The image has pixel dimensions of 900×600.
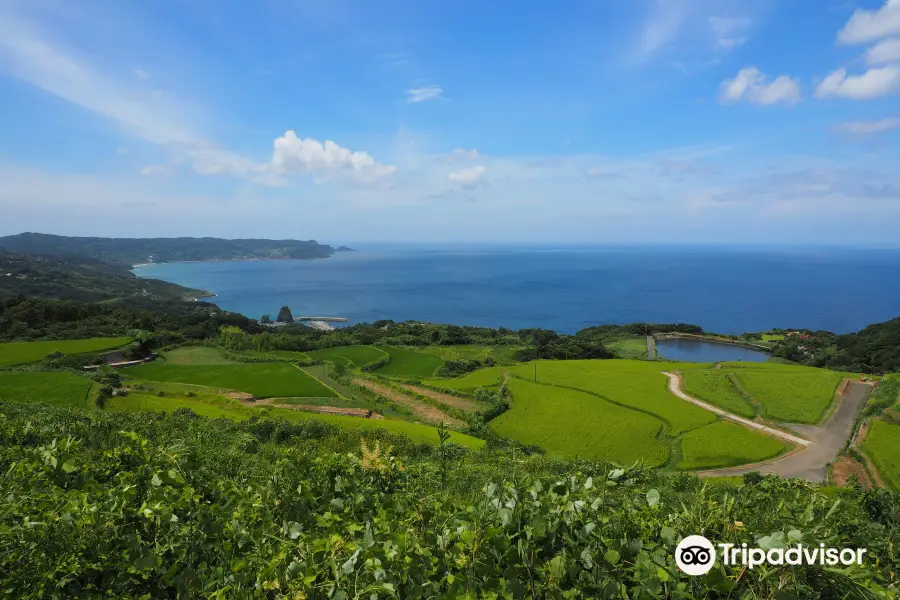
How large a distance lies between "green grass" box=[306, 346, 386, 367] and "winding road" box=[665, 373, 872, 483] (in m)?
23.1

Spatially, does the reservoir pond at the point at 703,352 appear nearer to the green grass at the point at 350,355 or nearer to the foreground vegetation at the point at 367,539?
the green grass at the point at 350,355

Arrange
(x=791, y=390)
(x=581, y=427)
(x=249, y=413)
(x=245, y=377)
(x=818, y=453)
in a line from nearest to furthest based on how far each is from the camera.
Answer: (x=818, y=453), (x=249, y=413), (x=581, y=427), (x=791, y=390), (x=245, y=377)

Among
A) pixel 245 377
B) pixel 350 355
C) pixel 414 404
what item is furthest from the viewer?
pixel 350 355

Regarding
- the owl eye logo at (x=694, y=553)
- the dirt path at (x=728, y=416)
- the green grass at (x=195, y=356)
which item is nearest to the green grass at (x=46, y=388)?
the green grass at (x=195, y=356)

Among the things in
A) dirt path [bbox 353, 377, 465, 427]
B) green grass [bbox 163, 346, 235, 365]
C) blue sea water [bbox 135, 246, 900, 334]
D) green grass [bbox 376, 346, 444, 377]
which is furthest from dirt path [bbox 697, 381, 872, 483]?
Result: blue sea water [bbox 135, 246, 900, 334]

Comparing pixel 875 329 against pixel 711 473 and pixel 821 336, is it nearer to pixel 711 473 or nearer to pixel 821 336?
pixel 821 336

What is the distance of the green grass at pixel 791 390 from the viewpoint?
23792 millimetres

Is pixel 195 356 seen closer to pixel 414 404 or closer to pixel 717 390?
pixel 414 404

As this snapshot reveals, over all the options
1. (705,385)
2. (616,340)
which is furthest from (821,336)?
(705,385)

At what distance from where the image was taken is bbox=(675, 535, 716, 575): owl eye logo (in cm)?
163

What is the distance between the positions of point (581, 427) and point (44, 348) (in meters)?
34.6

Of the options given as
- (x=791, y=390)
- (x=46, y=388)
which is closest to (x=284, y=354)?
(x=46, y=388)

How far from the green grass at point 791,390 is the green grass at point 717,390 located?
764 mm

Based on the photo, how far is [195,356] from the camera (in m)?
34.6
